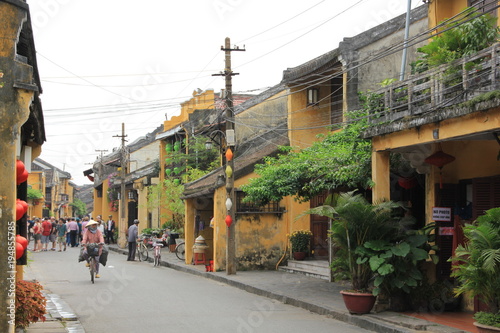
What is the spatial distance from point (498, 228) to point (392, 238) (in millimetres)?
3321

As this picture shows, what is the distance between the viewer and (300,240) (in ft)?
73.0

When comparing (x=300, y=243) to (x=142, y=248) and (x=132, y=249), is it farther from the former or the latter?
(x=142, y=248)

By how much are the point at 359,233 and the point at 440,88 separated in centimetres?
327

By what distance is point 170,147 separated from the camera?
127 feet

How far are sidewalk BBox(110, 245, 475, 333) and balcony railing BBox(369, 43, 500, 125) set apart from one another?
3897 mm

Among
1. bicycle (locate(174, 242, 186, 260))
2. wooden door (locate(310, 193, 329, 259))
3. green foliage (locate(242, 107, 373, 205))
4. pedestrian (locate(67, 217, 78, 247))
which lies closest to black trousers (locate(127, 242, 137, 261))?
bicycle (locate(174, 242, 186, 260))

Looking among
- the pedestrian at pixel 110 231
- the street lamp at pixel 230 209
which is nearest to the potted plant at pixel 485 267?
the street lamp at pixel 230 209

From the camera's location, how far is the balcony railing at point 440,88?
1068 cm

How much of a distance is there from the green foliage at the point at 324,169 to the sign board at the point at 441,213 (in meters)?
1.46

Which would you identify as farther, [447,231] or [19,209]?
[447,231]

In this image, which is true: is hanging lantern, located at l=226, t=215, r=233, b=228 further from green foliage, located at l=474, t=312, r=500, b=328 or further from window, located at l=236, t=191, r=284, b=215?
green foliage, located at l=474, t=312, r=500, b=328

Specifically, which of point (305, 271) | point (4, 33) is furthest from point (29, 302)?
point (305, 271)

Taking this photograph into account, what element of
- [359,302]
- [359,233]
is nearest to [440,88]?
[359,233]

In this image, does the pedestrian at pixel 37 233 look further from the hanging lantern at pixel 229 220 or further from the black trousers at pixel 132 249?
the hanging lantern at pixel 229 220
